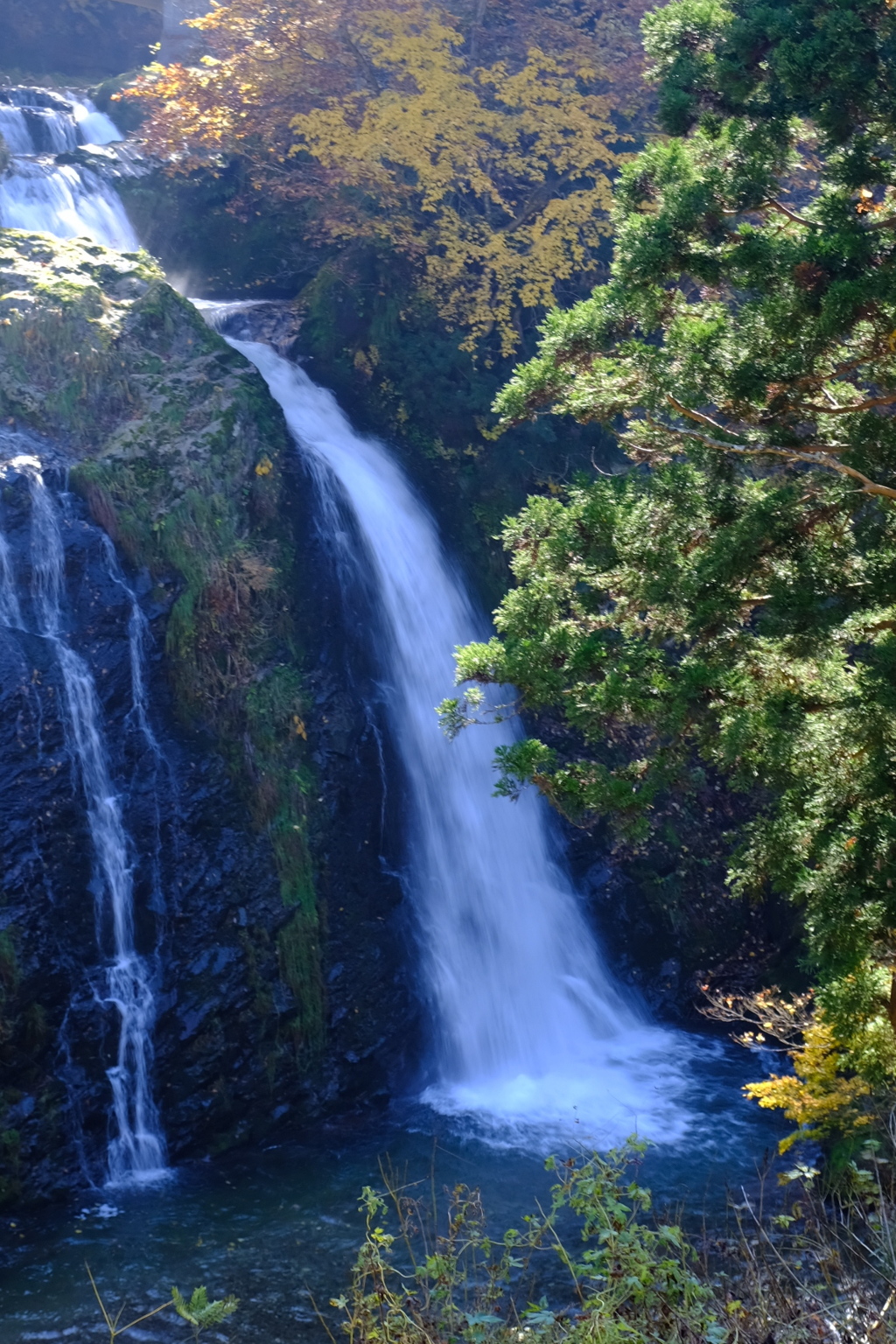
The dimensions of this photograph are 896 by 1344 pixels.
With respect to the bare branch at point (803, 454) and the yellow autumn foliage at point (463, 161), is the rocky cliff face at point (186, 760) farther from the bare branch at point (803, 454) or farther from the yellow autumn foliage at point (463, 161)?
the bare branch at point (803, 454)

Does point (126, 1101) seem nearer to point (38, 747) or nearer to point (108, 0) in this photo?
point (38, 747)

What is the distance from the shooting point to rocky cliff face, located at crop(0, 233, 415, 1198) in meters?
8.82

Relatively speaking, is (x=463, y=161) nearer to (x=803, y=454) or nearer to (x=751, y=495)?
(x=751, y=495)

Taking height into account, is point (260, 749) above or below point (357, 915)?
above

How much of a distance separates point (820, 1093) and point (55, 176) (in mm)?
14667

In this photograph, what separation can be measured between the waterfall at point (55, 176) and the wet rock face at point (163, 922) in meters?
6.13

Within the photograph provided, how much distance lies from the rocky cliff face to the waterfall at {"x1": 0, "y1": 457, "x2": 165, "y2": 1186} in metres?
0.09

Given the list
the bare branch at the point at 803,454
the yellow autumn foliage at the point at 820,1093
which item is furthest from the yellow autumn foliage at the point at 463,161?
the yellow autumn foliage at the point at 820,1093

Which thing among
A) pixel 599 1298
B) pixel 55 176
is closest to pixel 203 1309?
pixel 599 1298

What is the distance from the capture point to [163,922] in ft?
30.8

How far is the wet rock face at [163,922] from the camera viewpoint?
8.56m

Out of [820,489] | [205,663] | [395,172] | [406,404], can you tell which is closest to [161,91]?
[395,172]

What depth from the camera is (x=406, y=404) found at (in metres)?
14.9

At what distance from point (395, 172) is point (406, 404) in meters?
3.40
